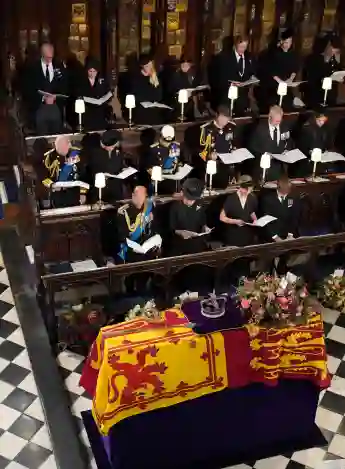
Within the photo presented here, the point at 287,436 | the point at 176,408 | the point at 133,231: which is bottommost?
the point at 287,436

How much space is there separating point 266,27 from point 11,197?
4.64m

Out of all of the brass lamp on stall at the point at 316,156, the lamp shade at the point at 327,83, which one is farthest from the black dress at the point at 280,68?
the brass lamp on stall at the point at 316,156

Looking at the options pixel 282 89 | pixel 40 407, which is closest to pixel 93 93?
pixel 282 89

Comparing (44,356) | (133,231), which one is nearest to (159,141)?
(133,231)

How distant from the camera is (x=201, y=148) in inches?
401

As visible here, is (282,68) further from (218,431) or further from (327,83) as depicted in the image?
(218,431)

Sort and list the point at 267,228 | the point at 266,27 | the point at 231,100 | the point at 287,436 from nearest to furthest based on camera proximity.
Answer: the point at 287,436 < the point at 267,228 < the point at 231,100 < the point at 266,27

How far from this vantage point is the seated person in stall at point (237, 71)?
1144 centimetres

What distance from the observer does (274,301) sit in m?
6.86

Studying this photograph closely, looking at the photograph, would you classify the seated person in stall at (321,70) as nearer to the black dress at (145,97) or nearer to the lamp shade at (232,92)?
the lamp shade at (232,92)

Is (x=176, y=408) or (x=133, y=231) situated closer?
(x=176, y=408)

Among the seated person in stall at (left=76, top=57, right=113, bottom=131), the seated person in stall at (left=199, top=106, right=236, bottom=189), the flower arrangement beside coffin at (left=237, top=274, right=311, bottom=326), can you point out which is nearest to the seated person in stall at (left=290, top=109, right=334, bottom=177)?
the seated person in stall at (left=199, top=106, right=236, bottom=189)

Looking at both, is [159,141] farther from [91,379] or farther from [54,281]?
[91,379]

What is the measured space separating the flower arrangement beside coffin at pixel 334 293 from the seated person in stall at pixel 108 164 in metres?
2.68
